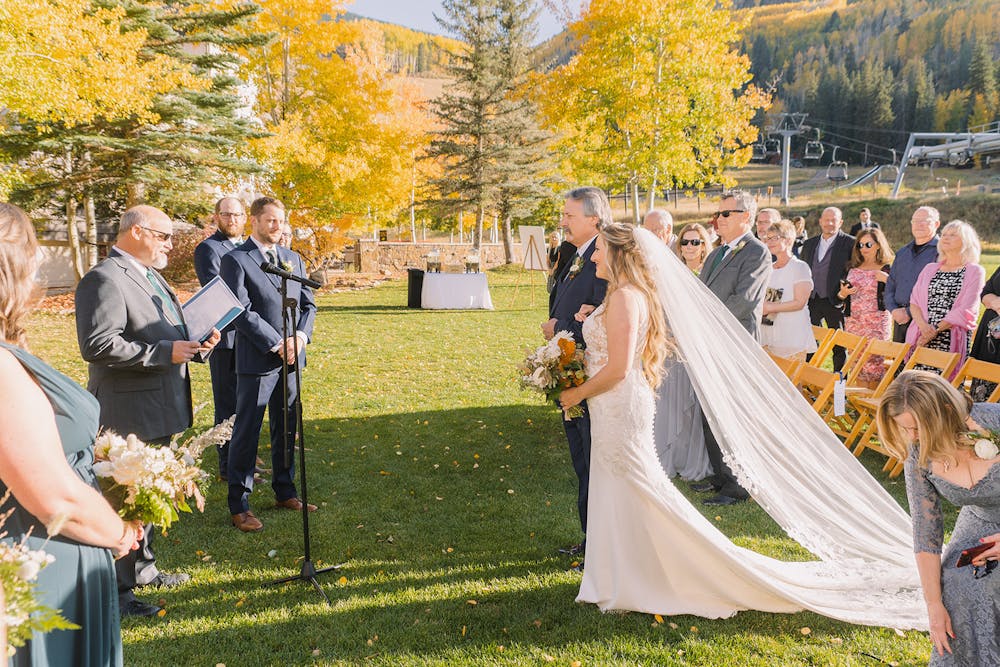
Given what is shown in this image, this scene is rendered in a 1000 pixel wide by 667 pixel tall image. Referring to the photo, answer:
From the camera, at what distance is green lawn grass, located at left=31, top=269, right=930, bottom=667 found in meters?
3.73

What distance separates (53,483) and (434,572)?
3.11 meters

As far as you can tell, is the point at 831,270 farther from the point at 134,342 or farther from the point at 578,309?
the point at 134,342

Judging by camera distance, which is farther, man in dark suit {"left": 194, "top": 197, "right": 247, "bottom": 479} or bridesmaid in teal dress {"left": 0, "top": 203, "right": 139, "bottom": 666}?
man in dark suit {"left": 194, "top": 197, "right": 247, "bottom": 479}

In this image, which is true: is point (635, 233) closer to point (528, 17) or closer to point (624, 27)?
point (624, 27)

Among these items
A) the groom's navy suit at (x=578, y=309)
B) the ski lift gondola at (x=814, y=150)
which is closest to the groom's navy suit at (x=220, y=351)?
the groom's navy suit at (x=578, y=309)

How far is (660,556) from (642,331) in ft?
4.44

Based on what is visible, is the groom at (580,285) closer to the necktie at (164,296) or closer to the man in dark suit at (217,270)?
the necktie at (164,296)

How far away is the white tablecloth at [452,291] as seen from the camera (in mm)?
19562

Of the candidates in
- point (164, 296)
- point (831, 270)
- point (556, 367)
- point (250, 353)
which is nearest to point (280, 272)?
point (164, 296)

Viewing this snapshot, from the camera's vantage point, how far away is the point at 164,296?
14.3ft

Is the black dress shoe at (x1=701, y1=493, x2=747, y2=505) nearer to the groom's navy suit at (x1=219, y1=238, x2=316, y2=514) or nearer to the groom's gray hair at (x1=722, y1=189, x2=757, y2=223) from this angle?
the groom's gray hair at (x1=722, y1=189, x2=757, y2=223)

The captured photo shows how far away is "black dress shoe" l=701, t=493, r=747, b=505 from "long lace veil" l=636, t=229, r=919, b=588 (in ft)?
4.74

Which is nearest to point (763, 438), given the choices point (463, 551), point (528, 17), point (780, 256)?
point (463, 551)

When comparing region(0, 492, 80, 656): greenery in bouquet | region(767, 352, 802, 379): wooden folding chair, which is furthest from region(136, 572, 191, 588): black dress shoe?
region(767, 352, 802, 379): wooden folding chair
